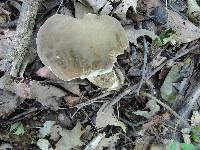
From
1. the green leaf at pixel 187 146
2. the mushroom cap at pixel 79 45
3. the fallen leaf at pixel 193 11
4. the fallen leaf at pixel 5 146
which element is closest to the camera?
the mushroom cap at pixel 79 45

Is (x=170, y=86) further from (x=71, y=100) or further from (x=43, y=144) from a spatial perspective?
(x=43, y=144)

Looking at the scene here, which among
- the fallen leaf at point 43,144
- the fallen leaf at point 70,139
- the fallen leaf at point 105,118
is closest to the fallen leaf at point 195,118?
the fallen leaf at point 105,118

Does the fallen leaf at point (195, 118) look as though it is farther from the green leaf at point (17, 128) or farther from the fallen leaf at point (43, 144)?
the green leaf at point (17, 128)

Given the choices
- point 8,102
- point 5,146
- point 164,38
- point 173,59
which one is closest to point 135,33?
point 164,38

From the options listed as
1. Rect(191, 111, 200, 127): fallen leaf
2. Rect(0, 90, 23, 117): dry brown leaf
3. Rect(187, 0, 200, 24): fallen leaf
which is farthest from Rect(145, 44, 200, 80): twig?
Rect(0, 90, 23, 117): dry brown leaf

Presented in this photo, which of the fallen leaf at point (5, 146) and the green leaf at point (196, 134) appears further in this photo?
the green leaf at point (196, 134)

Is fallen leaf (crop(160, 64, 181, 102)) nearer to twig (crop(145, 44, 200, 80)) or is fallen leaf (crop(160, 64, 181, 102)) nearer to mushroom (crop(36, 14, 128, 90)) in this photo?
twig (crop(145, 44, 200, 80))

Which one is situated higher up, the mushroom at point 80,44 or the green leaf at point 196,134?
the mushroom at point 80,44
